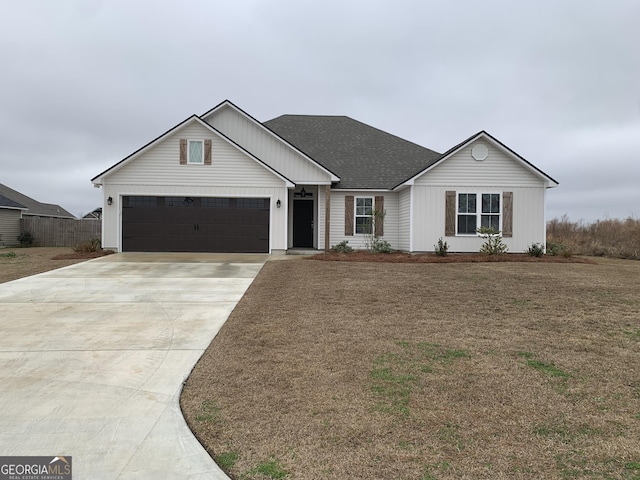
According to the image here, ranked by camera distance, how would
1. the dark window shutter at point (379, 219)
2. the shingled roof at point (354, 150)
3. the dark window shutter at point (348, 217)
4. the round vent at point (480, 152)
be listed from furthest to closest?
the shingled roof at point (354, 150)
the dark window shutter at point (348, 217)
the dark window shutter at point (379, 219)
the round vent at point (480, 152)

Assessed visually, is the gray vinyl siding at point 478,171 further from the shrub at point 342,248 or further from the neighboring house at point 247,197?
the shrub at point 342,248

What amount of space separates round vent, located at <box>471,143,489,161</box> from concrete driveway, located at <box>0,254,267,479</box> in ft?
36.0

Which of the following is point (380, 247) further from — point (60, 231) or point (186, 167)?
point (60, 231)

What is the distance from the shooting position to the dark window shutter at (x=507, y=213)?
55.9 ft

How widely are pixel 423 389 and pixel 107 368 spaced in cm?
354

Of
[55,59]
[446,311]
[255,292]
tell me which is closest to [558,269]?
[446,311]

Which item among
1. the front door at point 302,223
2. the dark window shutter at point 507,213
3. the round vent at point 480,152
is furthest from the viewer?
the front door at point 302,223

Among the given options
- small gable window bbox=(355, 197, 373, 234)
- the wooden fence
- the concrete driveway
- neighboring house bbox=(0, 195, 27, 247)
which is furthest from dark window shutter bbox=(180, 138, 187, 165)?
neighboring house bbox=(0, 195, 27, 247)

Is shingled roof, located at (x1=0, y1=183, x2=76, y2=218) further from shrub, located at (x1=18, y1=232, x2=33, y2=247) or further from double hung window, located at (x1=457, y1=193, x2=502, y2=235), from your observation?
double hung window, located at (x1=457, y1=193, x2=502, y2=235)

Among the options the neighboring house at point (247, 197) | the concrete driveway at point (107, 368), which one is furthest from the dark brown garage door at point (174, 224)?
the concrete driveway at point (107, 368)

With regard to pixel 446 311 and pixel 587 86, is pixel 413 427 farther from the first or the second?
pixel 587 86

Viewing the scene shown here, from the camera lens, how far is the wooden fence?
83.3 ft

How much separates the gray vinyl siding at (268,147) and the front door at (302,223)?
1.81 m

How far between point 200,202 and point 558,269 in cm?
1288
